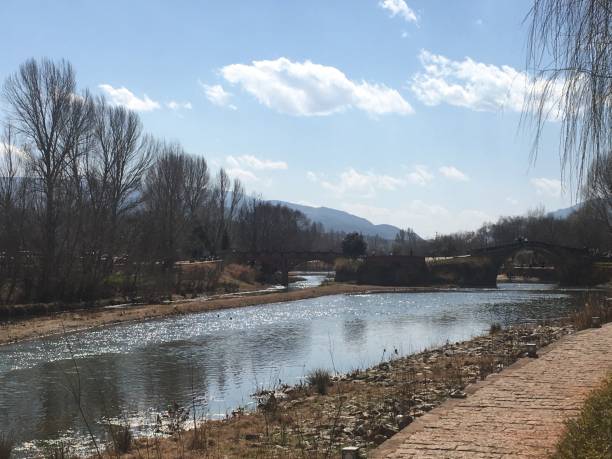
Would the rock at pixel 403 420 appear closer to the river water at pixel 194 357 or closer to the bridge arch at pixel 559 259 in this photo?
the river water at pixel 194 357

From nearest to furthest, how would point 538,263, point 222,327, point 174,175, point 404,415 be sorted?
1. point 404,415
2. point 222,327
3. point 174,175
4. point 538,263

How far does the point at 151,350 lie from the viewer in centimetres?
2508

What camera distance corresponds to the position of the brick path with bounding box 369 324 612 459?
261 inches

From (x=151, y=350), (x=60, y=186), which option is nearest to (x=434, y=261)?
(x=60, y=186)

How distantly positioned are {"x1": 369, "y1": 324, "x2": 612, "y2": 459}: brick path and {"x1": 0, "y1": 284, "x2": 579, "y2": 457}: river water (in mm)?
4629

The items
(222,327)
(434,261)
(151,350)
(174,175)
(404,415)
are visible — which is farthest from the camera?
(434,261)

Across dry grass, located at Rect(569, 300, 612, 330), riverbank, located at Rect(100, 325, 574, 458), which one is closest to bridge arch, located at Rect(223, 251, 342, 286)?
dry grass, located at Rect(569, 300, 612, 330)

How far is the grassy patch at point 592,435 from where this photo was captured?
167 inches

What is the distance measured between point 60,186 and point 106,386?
29181 millimetres

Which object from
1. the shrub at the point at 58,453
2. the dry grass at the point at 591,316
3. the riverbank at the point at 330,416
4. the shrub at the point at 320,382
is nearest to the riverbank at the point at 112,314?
the shrub at the point at 320,382

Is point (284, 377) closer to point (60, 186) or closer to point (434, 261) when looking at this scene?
point (60, 186)

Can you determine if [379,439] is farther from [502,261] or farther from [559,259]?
[502,261]

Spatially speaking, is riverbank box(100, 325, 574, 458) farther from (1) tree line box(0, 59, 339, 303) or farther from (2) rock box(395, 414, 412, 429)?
(1) tree line box(0, 59, 339, 303)

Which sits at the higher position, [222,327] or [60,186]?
[60,186]
